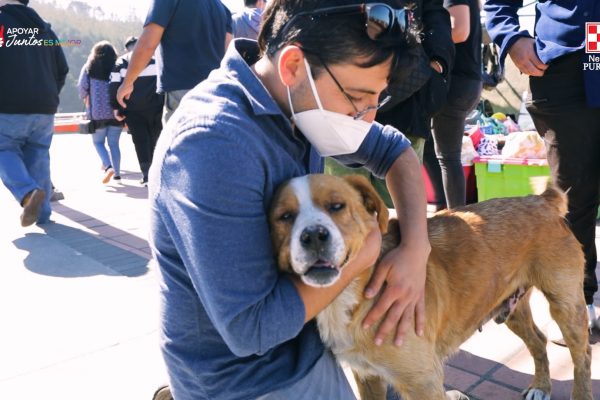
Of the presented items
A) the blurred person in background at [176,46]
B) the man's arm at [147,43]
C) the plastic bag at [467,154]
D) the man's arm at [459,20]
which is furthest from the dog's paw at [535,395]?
the man's arm at [147,43]

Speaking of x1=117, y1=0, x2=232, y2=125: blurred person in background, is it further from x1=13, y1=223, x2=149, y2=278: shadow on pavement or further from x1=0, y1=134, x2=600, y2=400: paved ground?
x1=0, y1=134, x2=600, y2=400: paved ground

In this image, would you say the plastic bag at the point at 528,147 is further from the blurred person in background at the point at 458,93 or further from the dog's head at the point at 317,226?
the dog's head at the point at 317,226

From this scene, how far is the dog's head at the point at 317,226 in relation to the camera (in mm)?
1675

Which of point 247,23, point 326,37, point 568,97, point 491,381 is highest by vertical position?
point 247,23

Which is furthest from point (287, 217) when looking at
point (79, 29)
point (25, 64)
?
point (79, 29)

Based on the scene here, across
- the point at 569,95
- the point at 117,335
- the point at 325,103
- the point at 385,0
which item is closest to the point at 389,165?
the point at 325,103

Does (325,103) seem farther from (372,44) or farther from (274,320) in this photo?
(274,320)

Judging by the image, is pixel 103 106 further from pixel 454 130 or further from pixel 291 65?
pixel 291 65

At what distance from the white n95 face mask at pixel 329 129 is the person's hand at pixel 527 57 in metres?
1.35

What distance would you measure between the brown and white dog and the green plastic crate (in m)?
2.71

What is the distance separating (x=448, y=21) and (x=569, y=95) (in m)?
0.80

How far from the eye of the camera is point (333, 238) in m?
1.71

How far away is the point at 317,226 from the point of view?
1.71 metres

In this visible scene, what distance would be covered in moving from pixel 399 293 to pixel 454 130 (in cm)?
251
